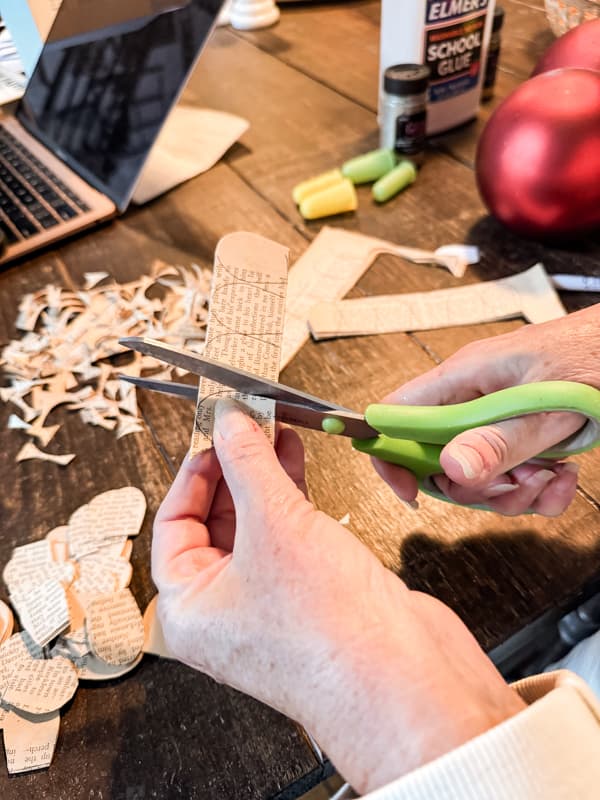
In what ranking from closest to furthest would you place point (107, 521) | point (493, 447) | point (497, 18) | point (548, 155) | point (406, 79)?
point (493, 447) → point (107, 521) → point (548, 155) → point (406, 79) → point (497, 18)

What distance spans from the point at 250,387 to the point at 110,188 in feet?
1.67

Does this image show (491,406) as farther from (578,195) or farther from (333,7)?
(333,7)

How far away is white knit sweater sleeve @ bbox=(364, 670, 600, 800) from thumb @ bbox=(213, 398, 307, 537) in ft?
0.39

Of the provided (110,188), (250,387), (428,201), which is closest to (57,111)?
(110,188)

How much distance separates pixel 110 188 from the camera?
0.74 meters

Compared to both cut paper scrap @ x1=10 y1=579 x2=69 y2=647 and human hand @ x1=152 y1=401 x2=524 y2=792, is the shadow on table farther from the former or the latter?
cut paper scrap @ x1=10 y1=579 x2=69 y2=647

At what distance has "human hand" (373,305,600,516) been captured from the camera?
1.10 feet

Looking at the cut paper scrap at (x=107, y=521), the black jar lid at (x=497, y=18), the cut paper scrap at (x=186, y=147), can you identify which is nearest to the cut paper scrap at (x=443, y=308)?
the cut paper scrap at (x=107, y=521)

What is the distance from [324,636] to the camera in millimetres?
266

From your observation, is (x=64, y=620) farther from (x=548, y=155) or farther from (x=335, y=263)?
(x=548, y=155)

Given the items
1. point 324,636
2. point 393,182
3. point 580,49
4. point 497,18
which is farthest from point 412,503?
point 497,18

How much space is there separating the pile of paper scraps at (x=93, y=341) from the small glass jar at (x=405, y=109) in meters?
0.31

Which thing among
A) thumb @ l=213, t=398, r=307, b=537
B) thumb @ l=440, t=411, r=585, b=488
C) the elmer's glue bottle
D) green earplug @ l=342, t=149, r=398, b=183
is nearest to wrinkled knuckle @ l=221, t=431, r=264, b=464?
thumb @ l=213, t=398, r=307, b=537

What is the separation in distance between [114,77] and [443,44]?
0.41 meters
